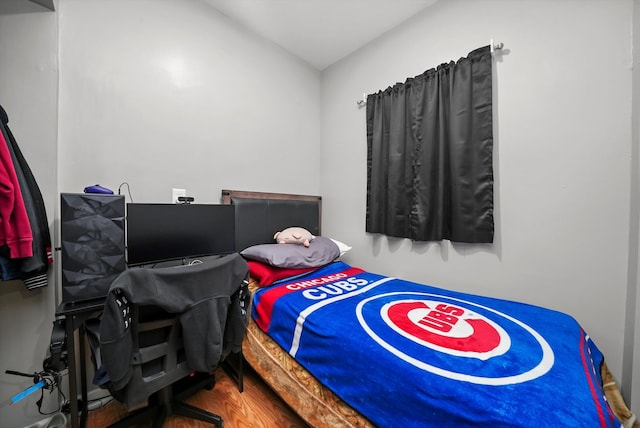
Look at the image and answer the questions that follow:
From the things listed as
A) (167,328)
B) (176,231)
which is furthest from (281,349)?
(176,231)

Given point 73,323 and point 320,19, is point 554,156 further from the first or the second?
point 73,323

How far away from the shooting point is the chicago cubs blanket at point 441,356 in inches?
29.0

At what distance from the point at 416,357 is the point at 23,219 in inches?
75.4

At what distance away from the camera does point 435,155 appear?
6.18 feet

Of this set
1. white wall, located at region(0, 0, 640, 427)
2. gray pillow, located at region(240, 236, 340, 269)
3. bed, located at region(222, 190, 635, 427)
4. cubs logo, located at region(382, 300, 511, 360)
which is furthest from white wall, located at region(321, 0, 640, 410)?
gray pillow, located at region(240, 236, 340, 269)

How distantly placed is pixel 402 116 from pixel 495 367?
6.18ft

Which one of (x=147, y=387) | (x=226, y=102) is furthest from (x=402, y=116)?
(x=147, y=387)

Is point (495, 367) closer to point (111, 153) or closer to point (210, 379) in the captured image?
point (210, 379)

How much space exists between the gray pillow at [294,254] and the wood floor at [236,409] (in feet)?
2.86

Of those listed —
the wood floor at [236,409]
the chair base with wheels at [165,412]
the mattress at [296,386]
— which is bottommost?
the wood floor at [236,409]

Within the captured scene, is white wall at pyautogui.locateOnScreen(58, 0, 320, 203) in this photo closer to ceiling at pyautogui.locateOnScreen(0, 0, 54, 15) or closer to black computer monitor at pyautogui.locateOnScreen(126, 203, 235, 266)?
ceiling at pyautogui.locateOnScreen(0, 0, 54, 15)

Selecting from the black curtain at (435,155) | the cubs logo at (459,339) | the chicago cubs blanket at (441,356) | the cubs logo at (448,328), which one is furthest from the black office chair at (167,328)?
the black curtain at (435,155)

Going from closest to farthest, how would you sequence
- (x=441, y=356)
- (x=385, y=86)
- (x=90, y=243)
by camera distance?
1. (x=441, y=356)
2. (x=90, y=243)
3. (x=385, y=86)

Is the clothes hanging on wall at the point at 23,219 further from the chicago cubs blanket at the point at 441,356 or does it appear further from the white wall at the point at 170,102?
the chicago cubs blanket at the point at 441,356
